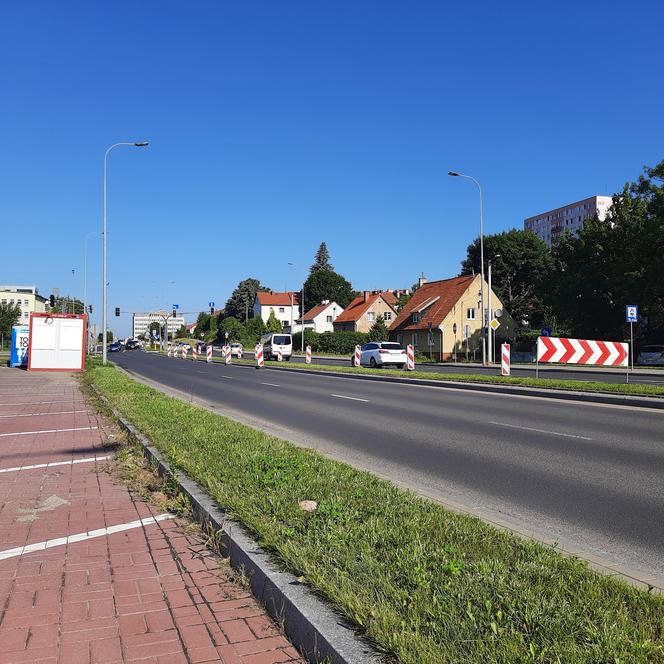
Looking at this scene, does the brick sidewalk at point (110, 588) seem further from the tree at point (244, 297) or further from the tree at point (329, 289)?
the tree at point (244, 297)

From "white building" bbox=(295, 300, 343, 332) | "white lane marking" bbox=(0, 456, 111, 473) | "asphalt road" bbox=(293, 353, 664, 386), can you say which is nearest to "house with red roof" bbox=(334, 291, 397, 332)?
"white building" bbox=(295, 300, 343, 332)

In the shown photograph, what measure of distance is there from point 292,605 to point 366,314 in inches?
3404

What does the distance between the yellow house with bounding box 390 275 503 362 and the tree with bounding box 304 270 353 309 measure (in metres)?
51.6

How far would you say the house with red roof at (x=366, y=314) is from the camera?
89.2m

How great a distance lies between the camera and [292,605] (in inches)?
132

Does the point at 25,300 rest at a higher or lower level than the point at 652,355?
higher

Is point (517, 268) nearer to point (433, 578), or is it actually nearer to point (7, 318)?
point (7, 318)

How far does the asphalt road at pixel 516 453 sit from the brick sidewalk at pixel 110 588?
263 cm

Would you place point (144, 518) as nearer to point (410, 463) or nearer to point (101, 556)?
point (101, 556)

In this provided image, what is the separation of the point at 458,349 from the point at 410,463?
52.6 metres

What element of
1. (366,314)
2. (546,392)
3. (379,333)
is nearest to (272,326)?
(366,314)

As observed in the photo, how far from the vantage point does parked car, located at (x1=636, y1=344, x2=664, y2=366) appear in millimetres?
42938

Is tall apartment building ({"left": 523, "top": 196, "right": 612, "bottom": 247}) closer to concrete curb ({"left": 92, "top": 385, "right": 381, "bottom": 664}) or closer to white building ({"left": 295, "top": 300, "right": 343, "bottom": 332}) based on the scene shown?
white building ({"left": 295, "top": 300, "right": 343, "bottom": 332})

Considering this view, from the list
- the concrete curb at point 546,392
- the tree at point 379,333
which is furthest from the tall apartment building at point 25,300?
the concrete curb at point 546,392
